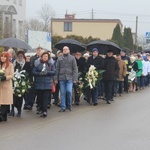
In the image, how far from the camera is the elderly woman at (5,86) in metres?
10.2

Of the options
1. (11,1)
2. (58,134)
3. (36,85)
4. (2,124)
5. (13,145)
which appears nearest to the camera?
(13,145)

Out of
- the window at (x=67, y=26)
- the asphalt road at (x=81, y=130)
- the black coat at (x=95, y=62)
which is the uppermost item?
the window at (x=67, y=26)

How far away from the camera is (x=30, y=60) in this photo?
12.0 metres

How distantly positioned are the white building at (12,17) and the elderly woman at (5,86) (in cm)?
2246

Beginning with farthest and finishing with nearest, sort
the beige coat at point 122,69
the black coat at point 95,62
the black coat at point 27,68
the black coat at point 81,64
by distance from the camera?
1. the beige coat at point 122,69
2. the black coat at point 95,62
3. the black coat at point 81,64
4. the black coat at point 27,68

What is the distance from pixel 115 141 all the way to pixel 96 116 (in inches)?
127

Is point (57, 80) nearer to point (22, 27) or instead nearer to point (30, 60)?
point (30, 60)

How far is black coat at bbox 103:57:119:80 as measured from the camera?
46.6 feet

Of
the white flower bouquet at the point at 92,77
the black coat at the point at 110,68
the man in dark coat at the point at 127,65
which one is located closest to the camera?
the white flower bouquet at the point at 92,77

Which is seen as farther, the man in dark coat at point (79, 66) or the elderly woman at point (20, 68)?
the man in dark coat at point (79, 66)

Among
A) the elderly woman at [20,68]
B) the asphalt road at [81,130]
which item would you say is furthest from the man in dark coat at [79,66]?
the elderly woman at [20,68]

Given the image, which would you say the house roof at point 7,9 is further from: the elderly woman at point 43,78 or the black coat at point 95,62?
the elderly woman at point 43,78

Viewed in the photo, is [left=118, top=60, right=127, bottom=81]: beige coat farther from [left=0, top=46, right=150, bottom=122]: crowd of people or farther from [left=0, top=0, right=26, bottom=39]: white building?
[left=0, top=0, right=26, bottom=39]: white building

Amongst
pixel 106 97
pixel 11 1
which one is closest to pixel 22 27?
pixel 11 1
